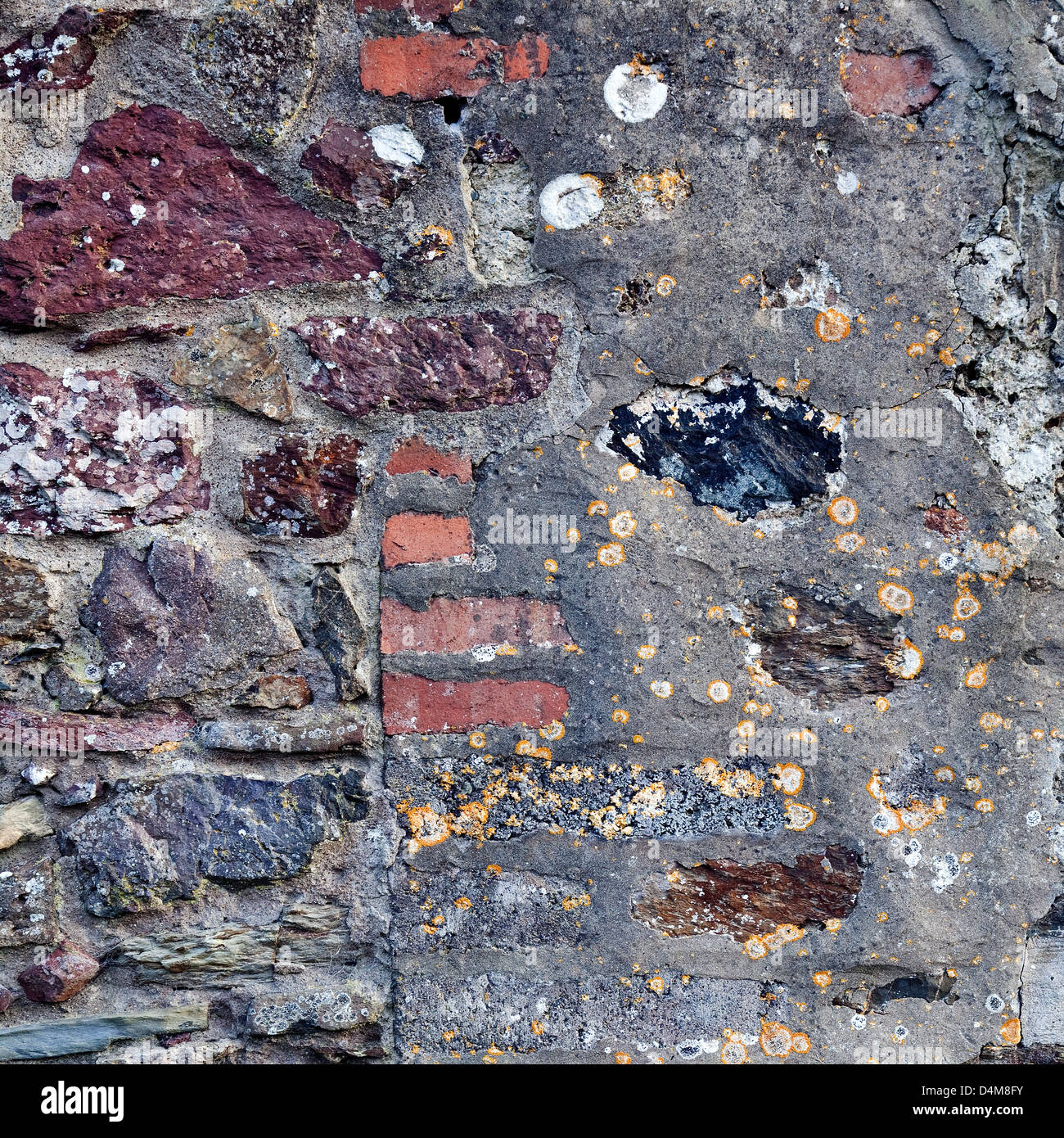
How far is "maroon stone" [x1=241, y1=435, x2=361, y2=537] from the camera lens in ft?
3.88

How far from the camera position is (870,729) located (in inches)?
45.6

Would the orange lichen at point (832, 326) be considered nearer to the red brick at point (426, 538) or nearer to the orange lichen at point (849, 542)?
the orange lichen at point (849, 542)

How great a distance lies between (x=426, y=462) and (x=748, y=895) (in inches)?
28.4

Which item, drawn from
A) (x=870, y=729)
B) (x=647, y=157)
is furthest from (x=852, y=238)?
(x=870, y=729)

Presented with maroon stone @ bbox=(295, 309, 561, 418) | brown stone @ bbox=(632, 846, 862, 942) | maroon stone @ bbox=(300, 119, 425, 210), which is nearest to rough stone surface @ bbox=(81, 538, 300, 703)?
maroon stone @ bbox=(295, 309, 561, 418)

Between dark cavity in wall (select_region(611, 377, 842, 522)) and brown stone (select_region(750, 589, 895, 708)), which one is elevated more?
dark cavity in wall (select_region(611, 377, 842, 522))

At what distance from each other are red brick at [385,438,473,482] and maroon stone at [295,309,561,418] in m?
0.05

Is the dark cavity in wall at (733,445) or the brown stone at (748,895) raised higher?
the dark cavity in wall at (733,445)

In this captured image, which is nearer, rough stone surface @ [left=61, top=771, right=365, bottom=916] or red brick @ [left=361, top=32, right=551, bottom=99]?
red brick @ [left=361, top=32, right=551, bottom=99]

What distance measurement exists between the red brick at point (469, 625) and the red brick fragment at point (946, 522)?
484 millimetres

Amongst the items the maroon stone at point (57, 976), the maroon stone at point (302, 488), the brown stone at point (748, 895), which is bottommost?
the maroon stone at point (57, 976)

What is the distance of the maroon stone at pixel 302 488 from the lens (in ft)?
3.88

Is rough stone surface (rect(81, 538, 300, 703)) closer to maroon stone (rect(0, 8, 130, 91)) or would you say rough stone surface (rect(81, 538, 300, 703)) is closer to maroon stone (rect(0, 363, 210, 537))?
maroon stone (rect(0, 363, 210, 537))

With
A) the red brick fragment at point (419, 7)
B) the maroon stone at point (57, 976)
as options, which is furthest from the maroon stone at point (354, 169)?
the maroon stone at point (57, 976)
